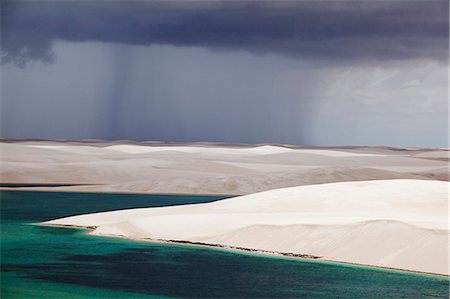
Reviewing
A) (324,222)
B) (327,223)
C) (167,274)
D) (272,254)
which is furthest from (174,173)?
(167,274)

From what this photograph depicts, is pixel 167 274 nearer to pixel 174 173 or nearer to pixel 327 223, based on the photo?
pixel 327 223

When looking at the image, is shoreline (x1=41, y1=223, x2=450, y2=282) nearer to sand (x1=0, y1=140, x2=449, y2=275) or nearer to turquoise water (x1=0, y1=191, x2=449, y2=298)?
sand (x1=0, y1=140, x2=449, y2=275)

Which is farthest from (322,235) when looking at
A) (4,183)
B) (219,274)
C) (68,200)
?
Result: (4,183)

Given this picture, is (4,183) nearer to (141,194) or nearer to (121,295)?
(141,194)

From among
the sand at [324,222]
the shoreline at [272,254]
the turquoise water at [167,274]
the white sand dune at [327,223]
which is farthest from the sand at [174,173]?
the turquoise water at [167,274]

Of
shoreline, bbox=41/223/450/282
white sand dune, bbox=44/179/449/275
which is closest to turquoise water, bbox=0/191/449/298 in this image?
shoreline, bbox=41/223/450/282

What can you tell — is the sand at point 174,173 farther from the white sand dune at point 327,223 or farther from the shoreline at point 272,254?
the shoreline at point 272,254
